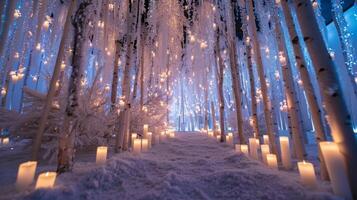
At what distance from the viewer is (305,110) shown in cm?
1116

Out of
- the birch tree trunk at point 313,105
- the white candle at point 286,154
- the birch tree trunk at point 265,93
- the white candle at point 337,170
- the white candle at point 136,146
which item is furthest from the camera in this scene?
the birch tree trunk at point 265,93

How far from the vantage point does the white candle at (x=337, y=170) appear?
1.51m

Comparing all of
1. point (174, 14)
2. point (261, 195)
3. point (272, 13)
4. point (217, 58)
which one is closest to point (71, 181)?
point (261, 195)

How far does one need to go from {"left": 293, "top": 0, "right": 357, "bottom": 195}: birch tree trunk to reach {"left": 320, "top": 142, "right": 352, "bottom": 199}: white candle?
0.06 metres

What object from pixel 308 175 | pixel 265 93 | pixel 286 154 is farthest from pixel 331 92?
pixel 265 93

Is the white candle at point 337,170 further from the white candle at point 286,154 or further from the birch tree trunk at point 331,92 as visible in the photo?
the white candle at point 286,154

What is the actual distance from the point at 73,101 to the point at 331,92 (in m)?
2.79

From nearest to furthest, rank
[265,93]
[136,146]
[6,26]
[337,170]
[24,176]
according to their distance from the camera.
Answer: [337,170]
[24,176]
[6,26]
[136,146]
[265,93]

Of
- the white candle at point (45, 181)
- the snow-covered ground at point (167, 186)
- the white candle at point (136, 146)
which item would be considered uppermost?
the white candle at point (136, 146)

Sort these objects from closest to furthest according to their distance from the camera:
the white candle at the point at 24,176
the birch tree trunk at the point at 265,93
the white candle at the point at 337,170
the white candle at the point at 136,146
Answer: the white candle at the point at 337,170
the white candle at the point at 24,176
the white candle at the point at 136,146
the birch tree trunk at the point at 265,93

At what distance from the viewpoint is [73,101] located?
241cm

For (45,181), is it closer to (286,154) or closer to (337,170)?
(337,170)

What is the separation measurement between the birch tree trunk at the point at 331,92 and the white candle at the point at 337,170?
6 cm

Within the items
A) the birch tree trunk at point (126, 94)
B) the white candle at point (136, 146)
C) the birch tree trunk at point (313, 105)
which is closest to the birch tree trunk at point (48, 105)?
the birch tree trunk at point (126, 94)
